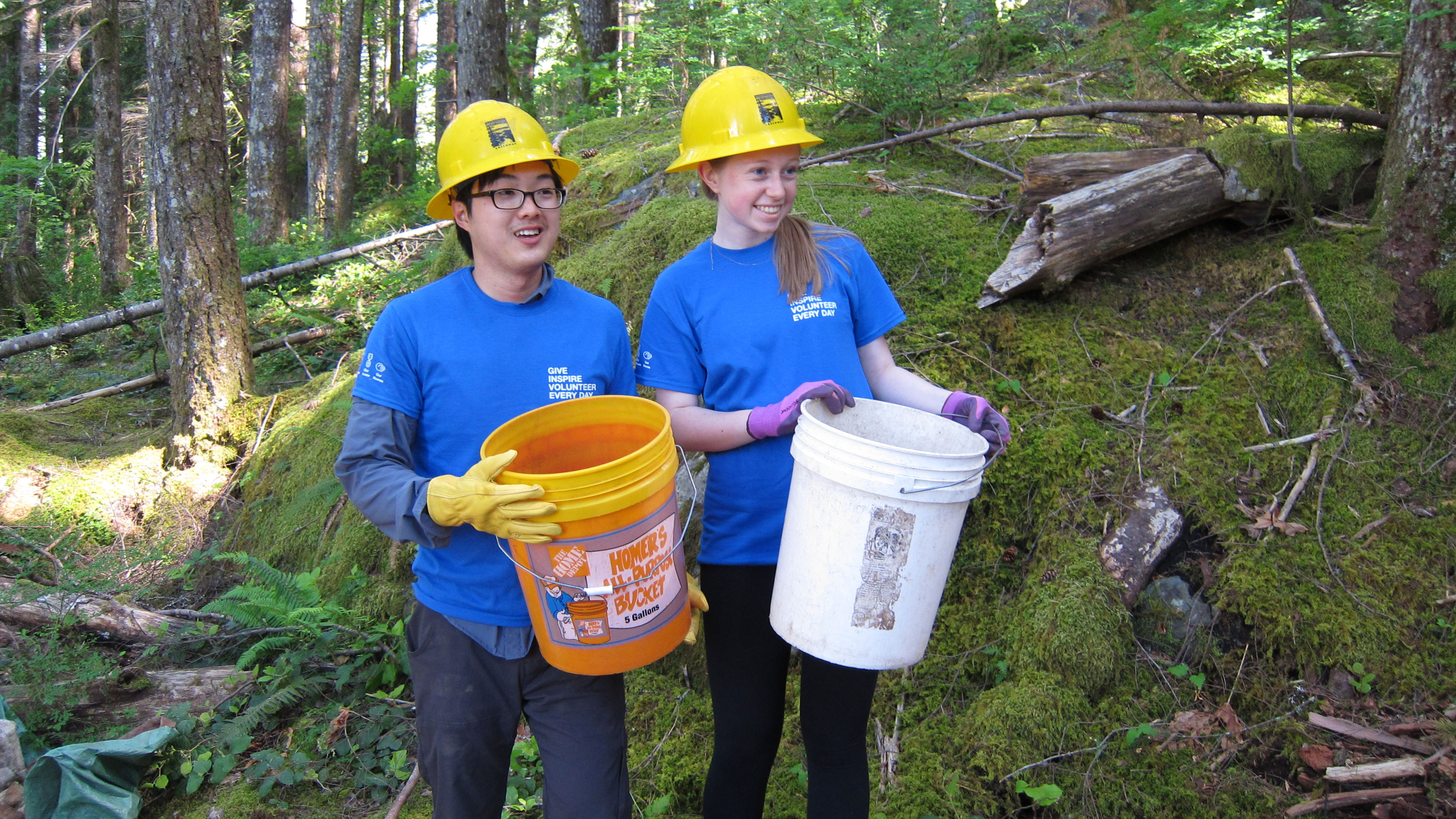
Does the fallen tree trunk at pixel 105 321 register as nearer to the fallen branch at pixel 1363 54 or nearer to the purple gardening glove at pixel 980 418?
the purple gardening glove at pixel 980 418

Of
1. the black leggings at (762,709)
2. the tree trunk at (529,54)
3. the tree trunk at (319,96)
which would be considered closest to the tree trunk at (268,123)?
the tree trunk at (319,96)

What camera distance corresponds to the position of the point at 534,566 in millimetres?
1864

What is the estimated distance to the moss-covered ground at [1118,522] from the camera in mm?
2717

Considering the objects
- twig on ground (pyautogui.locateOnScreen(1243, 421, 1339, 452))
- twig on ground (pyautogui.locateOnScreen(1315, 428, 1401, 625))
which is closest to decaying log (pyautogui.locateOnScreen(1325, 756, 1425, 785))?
twig on ground (pyautogui.locateOnScreen(1315, 428, 1401, 625))

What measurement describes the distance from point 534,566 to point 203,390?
204 inches

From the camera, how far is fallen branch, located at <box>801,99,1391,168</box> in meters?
4.17

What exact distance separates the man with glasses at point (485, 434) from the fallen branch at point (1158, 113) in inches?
126

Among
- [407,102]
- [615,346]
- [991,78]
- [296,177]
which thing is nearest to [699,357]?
[615,346]

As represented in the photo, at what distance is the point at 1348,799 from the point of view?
244cm

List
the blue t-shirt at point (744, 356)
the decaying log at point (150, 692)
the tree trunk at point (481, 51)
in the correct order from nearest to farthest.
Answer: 1. the blue t-shirt at point (744, 356)
2. the decaying log at point (150, 692)
3. the tree trunk at point (481, 51)

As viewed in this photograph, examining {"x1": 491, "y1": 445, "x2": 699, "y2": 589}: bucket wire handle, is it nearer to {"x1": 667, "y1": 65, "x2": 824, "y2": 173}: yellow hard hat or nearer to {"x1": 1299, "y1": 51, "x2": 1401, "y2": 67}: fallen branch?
{"x1": 667, "y1": 65, "x2": 824, "y2": 173}: yellow hard hat

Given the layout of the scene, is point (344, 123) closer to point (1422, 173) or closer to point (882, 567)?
point (1422, 173)

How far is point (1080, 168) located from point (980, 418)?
2.64 m

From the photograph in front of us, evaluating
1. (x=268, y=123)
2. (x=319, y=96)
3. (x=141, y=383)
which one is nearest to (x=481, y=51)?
(x=141, y=383)
